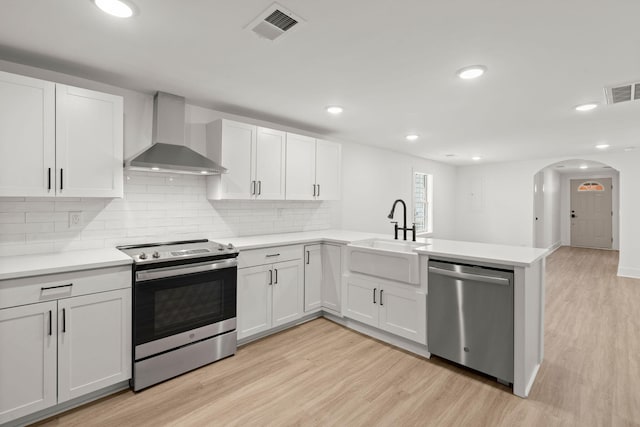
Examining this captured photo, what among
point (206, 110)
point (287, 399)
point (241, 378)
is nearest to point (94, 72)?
point (206, 110)

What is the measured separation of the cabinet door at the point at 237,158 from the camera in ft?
10.4

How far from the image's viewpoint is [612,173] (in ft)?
29.4

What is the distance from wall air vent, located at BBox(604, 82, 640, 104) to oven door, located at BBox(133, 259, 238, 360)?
3674 millimetres

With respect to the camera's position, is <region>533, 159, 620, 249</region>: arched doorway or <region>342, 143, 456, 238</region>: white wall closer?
<region>342, 143, 456, 238</region>: white wall

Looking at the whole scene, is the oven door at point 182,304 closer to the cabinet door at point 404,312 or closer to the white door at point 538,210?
the cabinet door at point 404,312

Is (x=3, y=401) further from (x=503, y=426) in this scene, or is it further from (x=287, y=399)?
(x=503, y=426)

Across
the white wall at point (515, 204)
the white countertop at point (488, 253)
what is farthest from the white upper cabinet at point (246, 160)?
the white wall at point (515, 204)

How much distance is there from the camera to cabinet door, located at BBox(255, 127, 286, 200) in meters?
3.45

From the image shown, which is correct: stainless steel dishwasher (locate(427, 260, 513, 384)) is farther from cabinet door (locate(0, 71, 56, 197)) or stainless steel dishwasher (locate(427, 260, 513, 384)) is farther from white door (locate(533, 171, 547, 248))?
white door (locate(533, 171, 547, 248))

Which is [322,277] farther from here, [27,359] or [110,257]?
[27,359]

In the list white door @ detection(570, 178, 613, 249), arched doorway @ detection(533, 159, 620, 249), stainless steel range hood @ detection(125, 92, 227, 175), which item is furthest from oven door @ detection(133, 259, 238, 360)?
white door @ detection(570, 178, 613, 249)

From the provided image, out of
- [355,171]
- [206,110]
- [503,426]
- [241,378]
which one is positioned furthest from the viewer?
[355,171]

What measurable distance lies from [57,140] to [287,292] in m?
2.32

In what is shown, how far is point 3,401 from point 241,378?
140 centimetres
